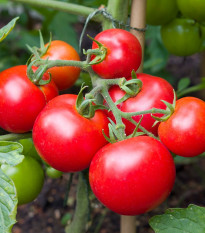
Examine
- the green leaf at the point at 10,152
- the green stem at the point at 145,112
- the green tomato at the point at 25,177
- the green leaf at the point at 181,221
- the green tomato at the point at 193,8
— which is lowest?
the green tomato at the point at 25,177

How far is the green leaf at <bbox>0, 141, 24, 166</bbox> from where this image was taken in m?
0.59

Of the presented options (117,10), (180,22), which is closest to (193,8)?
(180,22)

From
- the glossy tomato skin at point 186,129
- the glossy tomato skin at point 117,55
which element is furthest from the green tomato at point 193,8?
the glossy tomato skin at point 186,129

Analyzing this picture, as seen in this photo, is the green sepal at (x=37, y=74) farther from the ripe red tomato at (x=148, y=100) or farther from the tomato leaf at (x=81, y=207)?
the tomato leaf at (x=81, y=207)

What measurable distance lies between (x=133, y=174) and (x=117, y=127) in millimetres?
78

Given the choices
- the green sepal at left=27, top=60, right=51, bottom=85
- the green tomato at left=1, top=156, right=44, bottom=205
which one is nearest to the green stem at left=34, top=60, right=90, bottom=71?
the green sepal at left=27, top=60, right=51, bottom=85

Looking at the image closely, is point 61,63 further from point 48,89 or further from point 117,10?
point 117,10

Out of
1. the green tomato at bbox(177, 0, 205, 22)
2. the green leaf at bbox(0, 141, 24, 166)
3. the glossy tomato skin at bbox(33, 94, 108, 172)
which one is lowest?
the green leaf at bbox(0, 141, 24, 166)

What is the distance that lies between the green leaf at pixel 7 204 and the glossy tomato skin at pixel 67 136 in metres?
0.08

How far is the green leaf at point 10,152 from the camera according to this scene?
0.59m

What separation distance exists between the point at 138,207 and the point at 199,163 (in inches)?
48.6

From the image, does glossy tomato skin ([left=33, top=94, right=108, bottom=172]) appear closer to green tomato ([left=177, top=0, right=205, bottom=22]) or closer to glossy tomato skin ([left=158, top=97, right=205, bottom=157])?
glossy tomato skin ([left=158, top=97, right=205, bottom=157])

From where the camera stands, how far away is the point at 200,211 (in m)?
0.65

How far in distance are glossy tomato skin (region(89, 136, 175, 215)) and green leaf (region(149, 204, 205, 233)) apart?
0.33ft
